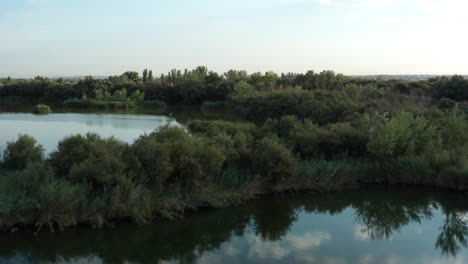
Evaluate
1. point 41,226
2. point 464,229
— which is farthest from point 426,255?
point 41,226

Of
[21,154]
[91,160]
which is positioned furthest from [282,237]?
[21,154]

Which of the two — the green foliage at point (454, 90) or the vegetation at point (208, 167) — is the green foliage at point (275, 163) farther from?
the green foliage at point (454, 90)

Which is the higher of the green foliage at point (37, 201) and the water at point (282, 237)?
the green foliage at point (37, 201)

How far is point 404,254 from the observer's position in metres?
11.2

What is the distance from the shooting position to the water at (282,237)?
10.6m

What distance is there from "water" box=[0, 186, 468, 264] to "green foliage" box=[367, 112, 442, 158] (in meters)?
2.73

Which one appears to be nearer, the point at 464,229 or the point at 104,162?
the point at 104,162

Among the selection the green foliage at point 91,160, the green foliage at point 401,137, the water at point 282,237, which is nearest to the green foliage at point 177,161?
the green foliage at point 91,160

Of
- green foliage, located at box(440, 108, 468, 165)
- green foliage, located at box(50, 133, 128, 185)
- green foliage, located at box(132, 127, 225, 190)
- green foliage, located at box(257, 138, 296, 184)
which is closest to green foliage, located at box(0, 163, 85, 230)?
green foliage, located at box(50, 133, 128, 185)

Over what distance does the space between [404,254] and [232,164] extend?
7138 mm

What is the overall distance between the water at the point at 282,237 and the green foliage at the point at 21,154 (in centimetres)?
417

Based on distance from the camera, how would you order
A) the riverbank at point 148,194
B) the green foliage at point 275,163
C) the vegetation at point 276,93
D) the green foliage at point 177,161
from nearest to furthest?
1. the riverbank at point 148,194
2. the green foliage at point 177,161
3. the green foliage at point 275,163
4. the vegetation at point 276,93

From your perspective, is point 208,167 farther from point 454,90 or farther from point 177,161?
point 454,90

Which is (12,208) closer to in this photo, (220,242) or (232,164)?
(220,242)
